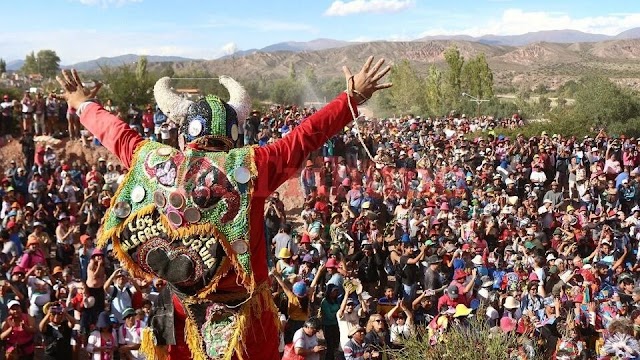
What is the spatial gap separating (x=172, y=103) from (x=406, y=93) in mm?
47413

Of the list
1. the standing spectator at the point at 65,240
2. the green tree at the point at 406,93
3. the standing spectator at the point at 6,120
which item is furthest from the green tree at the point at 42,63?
the standing spectator at the point at 65,240

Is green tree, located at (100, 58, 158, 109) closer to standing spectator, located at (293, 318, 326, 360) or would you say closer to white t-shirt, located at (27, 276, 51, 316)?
white t-shirt, located at (27, 276, 51, 316)

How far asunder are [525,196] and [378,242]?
476cm

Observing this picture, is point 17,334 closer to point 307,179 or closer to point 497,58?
point 307,179

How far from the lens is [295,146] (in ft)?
10.6

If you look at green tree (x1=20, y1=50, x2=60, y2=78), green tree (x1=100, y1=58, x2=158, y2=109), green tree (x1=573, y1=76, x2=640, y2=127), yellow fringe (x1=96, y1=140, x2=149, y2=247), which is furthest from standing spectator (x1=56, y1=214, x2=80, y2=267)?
green tree (x1=20, y1=50, x2=60, y2=78)

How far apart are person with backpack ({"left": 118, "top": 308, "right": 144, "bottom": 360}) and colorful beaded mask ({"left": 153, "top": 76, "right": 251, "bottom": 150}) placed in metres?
4.66

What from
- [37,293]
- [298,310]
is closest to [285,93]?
[37,293]

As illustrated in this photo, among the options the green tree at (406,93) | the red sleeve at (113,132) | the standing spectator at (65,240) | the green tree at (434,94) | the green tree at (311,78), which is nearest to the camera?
the red sleeve at (113,132)

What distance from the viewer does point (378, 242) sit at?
10602mm

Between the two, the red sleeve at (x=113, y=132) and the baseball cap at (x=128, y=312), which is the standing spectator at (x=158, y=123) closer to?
the baseball cap at (x=128, y=312)

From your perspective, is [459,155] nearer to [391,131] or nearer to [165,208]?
[391,131]

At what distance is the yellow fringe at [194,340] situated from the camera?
3.27 meters

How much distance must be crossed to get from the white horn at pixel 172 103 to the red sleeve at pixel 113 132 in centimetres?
21
